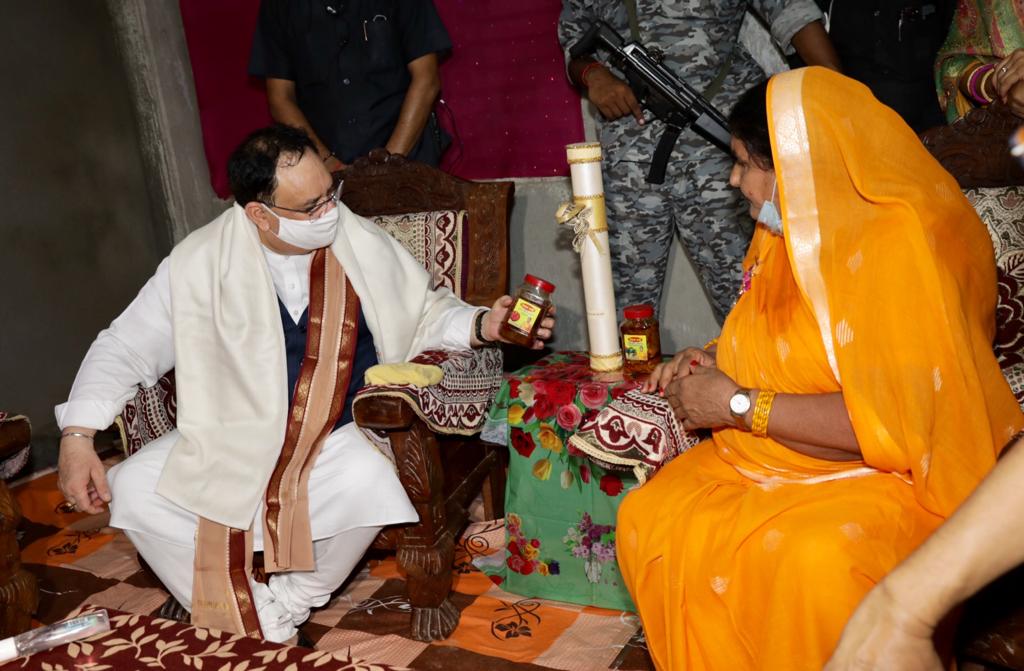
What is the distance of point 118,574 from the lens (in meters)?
2.85

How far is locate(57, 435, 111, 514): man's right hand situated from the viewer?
2.15m

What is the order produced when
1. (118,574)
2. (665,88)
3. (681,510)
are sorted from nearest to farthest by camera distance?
(681,510), (665,88), (118,574)

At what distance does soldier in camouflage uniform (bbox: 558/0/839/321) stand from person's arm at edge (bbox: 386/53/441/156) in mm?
534

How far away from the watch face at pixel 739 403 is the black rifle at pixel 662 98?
1135 millimetres

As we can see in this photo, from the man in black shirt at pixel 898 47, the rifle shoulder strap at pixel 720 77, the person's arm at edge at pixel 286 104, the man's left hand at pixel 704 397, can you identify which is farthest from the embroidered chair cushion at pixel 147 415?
the man in black shirt at pixel 898 47

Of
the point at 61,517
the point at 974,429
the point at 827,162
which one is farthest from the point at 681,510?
the point at 61,517

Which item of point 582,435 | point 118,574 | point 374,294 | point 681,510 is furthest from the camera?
point 118,574

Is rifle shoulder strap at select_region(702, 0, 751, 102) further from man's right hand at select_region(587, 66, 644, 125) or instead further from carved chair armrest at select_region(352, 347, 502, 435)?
carved chair armrest at select_region(352, 347, 502, 435)

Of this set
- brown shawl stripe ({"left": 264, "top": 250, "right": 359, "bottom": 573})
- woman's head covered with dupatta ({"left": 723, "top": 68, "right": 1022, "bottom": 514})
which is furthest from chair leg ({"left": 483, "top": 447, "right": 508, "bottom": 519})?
woman's head covered with dupatta ({"left": 723, "top": 68, "right": 1022, "bottom": 514})

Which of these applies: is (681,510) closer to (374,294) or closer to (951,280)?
(951,280)

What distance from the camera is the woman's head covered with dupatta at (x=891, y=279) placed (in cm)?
150

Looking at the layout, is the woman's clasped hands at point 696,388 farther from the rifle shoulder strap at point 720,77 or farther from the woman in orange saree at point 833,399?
the rifle shoulder strap at point 720,77

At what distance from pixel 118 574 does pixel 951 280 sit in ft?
8.47

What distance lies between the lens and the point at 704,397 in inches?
69.5
